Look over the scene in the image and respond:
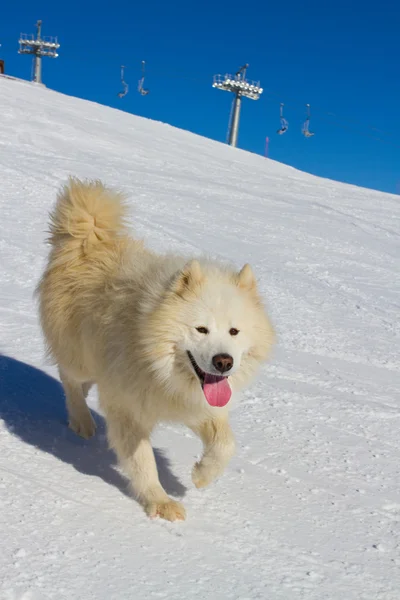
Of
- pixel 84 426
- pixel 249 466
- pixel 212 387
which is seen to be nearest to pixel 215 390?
pixel 212 387

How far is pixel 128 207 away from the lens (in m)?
4.45

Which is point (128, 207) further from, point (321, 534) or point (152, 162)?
point (152, 162)

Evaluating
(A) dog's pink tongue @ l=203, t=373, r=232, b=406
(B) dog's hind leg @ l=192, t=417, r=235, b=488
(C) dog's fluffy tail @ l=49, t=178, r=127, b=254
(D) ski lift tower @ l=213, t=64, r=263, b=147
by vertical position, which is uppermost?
(D) ski lift tower @ l=213, t=64, r=263, b=147

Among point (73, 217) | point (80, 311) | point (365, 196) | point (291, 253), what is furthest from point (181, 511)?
point (365, 196)

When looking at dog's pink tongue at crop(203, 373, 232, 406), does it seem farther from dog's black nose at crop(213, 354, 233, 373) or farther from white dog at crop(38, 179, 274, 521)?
dog's black nose at crop(213, 354, 233, 373)

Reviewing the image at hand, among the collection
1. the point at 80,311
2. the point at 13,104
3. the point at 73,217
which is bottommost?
the point at 80,311

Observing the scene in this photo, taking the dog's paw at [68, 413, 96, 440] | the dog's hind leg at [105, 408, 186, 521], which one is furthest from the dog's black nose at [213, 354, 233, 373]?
the dog's paw at [68, 413, 96, 440]

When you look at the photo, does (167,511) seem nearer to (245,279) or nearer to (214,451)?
(214,451)

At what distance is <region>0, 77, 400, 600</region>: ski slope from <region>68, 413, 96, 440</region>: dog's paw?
9 cm

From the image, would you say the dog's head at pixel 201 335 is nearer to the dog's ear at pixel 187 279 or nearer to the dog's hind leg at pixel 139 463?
the dog's ear at pixel 187 279

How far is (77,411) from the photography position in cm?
442

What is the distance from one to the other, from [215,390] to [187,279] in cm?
59

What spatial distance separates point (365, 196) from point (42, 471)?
1731 cm

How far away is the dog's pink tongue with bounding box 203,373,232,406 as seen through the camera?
10.8ft
